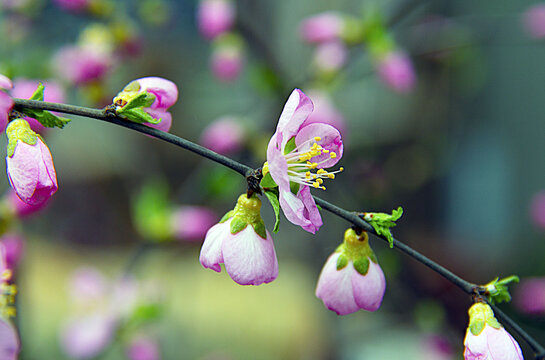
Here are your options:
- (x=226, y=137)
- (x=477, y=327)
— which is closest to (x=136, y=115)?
(x=477, y=327)

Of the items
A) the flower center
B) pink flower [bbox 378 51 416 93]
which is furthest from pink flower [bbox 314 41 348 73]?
the flower center

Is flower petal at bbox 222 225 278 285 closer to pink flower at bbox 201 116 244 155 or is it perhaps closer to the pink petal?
the pink petal

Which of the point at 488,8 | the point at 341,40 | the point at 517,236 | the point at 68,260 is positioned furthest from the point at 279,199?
the point at 68,260

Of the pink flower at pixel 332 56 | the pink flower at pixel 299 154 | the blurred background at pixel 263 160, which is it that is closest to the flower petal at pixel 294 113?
the pink flower at pixel 299 154

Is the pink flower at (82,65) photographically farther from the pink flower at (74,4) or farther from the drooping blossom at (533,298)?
the drooping blossom at (533,298)

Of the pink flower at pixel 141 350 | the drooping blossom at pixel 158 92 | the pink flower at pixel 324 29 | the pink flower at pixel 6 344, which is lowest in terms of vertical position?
the pink flower at pixel 6 344

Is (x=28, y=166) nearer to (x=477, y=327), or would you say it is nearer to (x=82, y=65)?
(x=477, y=327)
